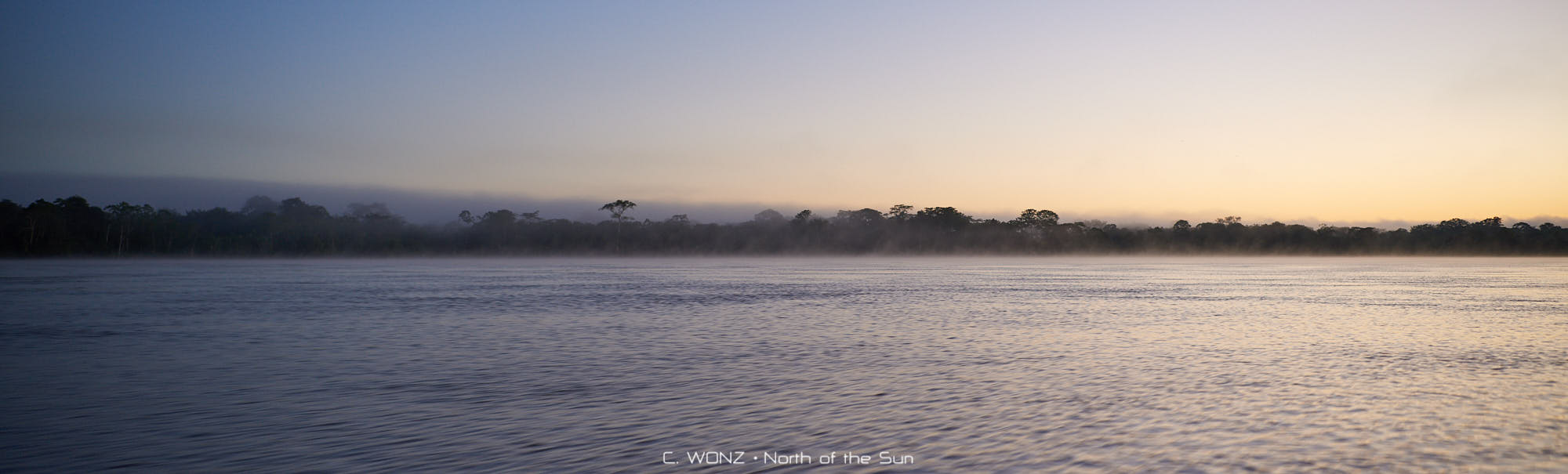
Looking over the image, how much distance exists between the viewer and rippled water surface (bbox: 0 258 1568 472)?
22.8 ft

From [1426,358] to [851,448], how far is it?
1039cm

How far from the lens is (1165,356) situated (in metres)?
13.0

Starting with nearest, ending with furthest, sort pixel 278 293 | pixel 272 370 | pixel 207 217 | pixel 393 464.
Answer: pixel 393 464, pixel 272 370, pixel 278 293, pixel 207 217

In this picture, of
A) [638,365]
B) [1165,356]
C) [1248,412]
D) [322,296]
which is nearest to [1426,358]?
[1165,356]

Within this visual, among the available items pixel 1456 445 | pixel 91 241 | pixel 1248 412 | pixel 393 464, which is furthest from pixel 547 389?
pixel 91 241

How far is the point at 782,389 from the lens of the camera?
32.8 ft

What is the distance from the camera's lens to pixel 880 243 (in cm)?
17162

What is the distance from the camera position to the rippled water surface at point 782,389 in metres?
6.94

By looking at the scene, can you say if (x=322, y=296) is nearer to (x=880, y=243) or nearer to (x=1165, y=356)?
(x=1165, y=356)

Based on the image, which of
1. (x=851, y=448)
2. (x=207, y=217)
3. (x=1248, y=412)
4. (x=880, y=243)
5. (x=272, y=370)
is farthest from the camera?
(x=880, y=243)

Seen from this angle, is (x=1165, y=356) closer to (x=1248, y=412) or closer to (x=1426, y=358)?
(x=1426, y=358)

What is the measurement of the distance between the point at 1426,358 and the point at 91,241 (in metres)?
154

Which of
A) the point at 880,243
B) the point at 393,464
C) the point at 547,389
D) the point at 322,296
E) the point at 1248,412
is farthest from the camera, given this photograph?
the point at 880,243

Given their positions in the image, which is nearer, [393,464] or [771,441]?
[393,464]
